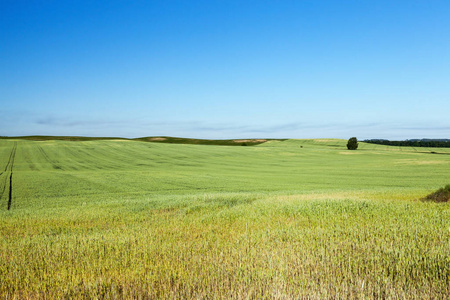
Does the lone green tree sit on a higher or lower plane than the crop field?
higher

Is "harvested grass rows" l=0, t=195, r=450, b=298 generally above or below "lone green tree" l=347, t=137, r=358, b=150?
below

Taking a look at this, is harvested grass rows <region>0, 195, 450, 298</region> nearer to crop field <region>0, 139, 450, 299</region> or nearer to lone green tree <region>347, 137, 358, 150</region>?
crop field <region>0, 139, 450, 299</region>

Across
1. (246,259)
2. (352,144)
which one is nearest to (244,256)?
(246,259)

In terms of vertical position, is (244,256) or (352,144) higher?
(352,144)

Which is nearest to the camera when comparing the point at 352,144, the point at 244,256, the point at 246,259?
the point at 246,259

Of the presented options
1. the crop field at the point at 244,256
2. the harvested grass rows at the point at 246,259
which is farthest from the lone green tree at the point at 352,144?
the harvested grass rows at the point at 246,259

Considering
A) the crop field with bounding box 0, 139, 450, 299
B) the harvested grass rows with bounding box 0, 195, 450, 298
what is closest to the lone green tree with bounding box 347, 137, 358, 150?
the crop field with bounding box 0, 139, 450, 299

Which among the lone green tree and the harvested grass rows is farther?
the lone green tree

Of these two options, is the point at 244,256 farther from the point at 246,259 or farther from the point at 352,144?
the point at 352,144

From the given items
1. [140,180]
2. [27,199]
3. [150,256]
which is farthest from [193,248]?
[140,180]

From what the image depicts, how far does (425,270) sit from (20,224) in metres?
11.9

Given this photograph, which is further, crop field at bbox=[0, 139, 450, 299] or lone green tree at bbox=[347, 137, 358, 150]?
lone green tree at bbox=[347, 137, 358, 150]

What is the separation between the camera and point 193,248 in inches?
233

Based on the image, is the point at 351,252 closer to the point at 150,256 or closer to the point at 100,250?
the point at 150,256
